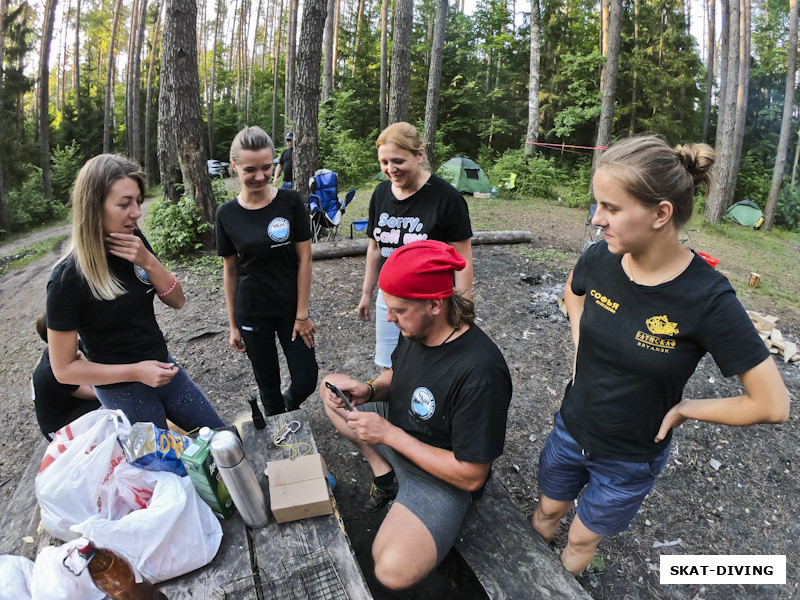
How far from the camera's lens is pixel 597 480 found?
187cm

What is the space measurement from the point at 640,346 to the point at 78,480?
2.05m

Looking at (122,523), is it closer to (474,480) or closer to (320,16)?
(474,480)

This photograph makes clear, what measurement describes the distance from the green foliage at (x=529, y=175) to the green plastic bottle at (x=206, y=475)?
13.3 metres

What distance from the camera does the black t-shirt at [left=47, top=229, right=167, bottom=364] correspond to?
196 cm

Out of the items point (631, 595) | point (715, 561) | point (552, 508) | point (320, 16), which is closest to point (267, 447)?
point (552, 508)

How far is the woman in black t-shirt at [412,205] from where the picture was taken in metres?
2.59

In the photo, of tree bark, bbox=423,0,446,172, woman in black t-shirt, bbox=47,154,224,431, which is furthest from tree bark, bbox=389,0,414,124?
woman in black t-shirt, bbox=47,154,224,431

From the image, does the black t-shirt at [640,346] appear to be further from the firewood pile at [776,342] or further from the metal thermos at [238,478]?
the firewood pile at [776,342]

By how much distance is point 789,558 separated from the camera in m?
2.54

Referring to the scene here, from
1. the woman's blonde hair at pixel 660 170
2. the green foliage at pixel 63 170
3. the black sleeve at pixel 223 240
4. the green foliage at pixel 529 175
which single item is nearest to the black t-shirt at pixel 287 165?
the black sleeve at pixel 223 240

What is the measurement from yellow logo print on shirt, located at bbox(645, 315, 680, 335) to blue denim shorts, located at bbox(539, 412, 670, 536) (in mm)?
568

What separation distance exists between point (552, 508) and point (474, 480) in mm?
625

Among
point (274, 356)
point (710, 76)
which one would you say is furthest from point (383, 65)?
point (274, 356)

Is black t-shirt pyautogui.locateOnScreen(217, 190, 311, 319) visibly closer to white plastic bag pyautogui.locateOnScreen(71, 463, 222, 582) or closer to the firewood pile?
white plastic bag pyautogui.locateOnScreen(71, 463, 222, 582)
